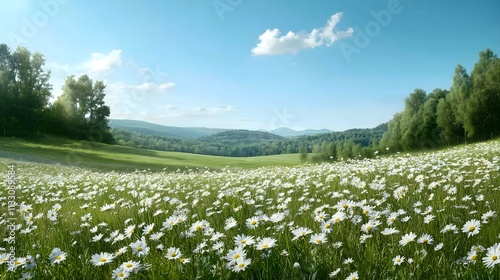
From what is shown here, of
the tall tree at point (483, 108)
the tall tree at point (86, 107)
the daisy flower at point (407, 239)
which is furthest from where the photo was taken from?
the tall tree at point (86, 107)

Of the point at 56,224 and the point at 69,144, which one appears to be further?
the point at 69,144

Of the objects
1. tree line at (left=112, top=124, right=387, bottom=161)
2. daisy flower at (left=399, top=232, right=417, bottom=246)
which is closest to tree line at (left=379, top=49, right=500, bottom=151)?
tree line at (left=112, top=124, right=387, bottom=161)

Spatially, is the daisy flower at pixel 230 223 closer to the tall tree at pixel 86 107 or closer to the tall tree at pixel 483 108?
the tall tree at pixel 483 108

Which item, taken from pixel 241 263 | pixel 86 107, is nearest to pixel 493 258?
pixel 241 263

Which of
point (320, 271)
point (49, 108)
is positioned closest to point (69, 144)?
point (49, 108)

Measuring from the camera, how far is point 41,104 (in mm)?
63469

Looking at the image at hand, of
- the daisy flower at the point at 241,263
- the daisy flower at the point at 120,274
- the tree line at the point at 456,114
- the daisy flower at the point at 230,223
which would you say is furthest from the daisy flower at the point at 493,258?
the tree line at the point at 456,114

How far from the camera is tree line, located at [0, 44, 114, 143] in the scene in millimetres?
58875

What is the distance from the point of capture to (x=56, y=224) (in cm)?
507

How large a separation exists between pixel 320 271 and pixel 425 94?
84.2m

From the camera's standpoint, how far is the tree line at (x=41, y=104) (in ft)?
193

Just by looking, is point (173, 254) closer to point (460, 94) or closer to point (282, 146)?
point (460, 94)

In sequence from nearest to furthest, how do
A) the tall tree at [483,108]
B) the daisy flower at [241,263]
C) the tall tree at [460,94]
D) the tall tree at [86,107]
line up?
the daisy flower at [241,263], the tall tree at [483,108], the tall tree at [460,94], the tall tree at [86,107]

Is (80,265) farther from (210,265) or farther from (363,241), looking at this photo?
(363,241)
